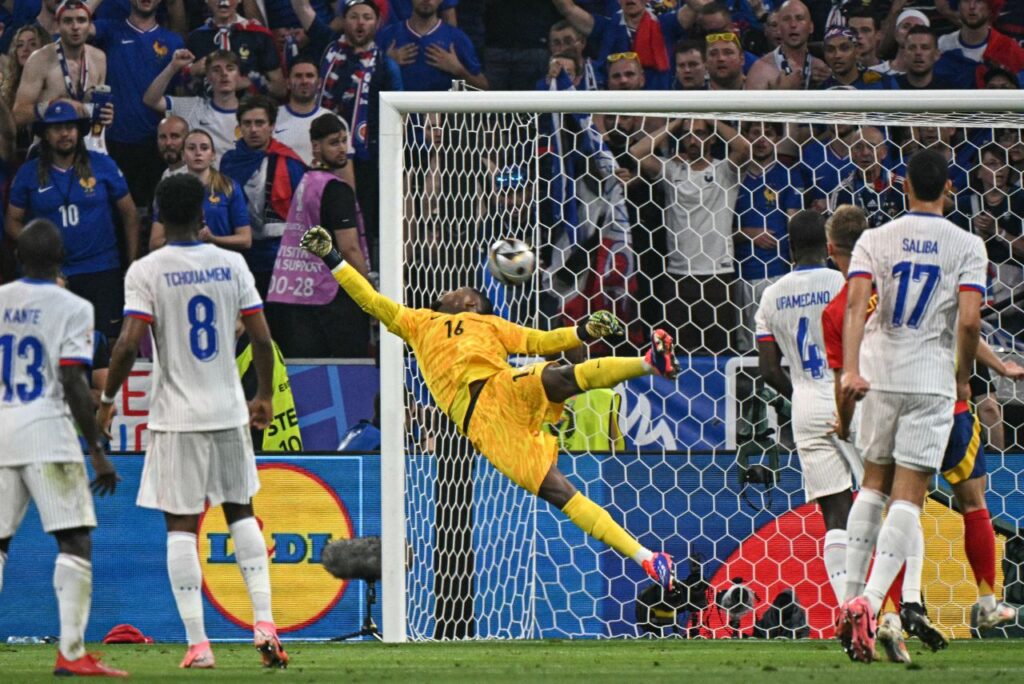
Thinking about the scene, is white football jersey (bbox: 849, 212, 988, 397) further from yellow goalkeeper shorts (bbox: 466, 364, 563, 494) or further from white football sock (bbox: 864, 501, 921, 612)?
yellow goalkeeper shorts (bbox: 466, 364, 563, 494)

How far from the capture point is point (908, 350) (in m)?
5.81

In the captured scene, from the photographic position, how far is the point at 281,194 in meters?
11.3

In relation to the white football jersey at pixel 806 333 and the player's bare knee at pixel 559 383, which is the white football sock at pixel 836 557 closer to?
the white football jersey at pixel 806 333

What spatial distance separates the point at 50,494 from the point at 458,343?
3125 millimetres

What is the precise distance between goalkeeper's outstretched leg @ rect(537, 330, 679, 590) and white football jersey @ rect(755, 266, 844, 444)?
50 centimetres

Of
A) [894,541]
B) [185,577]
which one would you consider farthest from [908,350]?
[185,577]

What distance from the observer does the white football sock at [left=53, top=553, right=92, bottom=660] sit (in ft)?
18.2

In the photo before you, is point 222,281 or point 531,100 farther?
point 531,100

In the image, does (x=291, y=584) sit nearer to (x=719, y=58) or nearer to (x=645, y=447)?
(x=645, y=447)

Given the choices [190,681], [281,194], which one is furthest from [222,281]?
[281,194]

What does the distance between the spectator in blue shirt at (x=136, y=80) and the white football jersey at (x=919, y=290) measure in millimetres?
7060

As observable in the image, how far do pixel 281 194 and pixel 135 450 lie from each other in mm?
2590

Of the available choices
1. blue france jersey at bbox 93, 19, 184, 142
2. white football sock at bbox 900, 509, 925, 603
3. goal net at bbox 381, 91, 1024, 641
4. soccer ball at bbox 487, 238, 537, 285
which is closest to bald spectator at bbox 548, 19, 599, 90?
goal net at bbox 381, 91, 1024, 641

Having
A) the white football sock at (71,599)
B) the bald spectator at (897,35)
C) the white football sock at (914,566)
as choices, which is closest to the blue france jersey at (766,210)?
the bald spectator at (897,35)
